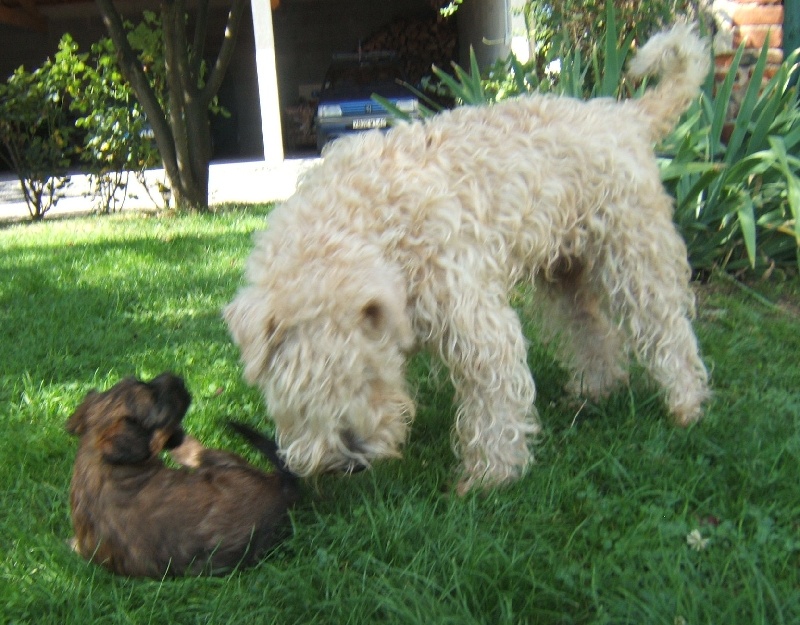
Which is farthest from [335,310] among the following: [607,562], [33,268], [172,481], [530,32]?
[530,32]

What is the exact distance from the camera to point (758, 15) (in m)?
A: 5.93

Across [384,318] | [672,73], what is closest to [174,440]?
[384,318]

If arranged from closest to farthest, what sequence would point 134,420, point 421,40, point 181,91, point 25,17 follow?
1. point 134,420
2. point 181,91
3. point 421,40
4. point 25,17

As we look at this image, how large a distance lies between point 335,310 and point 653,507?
3.98ft

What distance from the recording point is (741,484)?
2732mm

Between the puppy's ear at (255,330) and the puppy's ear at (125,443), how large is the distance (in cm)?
45

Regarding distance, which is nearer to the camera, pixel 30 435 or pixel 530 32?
pixel 30 435

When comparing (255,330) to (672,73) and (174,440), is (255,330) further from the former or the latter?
(672,73)

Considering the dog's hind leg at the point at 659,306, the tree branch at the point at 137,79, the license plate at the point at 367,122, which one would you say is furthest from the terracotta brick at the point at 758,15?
the license plate at the point at 367,122

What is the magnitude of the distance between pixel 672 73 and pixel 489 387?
1888 mm

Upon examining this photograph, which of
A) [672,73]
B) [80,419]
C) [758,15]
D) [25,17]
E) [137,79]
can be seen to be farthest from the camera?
[25,17]

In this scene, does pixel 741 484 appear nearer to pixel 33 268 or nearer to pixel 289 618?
pixel 289 618

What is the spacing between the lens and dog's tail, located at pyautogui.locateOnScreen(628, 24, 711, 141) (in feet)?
11.9

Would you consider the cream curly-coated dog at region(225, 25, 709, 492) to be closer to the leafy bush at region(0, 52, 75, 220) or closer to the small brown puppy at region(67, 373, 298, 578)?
the small brown puppy at region(67, 373, 298, 578)
